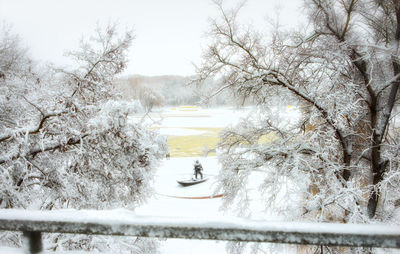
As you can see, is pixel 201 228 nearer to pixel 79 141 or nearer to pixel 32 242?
pixel 32 242

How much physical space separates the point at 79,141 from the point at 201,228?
4.22 meters

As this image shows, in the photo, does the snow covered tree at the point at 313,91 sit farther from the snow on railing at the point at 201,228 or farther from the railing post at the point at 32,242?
the railing post at the point at 32,242

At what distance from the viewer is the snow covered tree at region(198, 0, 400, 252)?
272 inches

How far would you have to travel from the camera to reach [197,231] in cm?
128

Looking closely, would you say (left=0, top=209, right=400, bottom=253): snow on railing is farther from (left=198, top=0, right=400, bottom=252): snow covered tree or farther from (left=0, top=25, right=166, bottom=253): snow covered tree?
(left=198, top=0, right=400, bottom=252): snow covered tree

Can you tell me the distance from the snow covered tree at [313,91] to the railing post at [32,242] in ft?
19.3

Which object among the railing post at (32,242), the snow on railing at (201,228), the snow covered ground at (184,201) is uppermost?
the snow on railing at (201,228)

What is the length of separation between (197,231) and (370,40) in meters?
9.26

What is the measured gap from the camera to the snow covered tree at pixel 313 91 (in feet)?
22.7

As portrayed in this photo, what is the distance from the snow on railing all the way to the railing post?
5 cm

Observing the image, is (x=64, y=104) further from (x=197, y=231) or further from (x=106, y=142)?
(x=197, y=231)

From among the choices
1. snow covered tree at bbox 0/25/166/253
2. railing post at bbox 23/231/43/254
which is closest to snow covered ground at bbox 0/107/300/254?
snow covered tree at bbox 0/25/166/253

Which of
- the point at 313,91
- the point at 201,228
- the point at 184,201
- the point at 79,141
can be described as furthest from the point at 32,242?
the point at 184,201

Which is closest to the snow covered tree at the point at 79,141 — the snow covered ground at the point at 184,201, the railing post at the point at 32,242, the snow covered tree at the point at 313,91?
the snow covered ground at the point at 184,201
